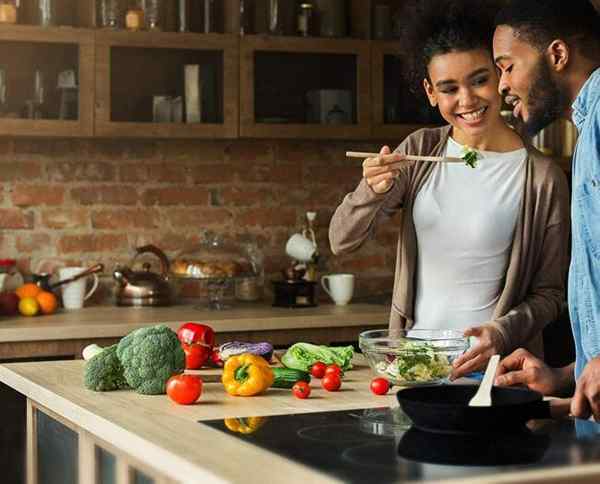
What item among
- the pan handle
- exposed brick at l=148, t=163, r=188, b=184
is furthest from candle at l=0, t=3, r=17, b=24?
the pan handle

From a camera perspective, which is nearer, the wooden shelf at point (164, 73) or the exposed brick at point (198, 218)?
the wooden shelf at point (164, 73)

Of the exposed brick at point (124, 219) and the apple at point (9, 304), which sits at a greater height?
the exposed brick at point (124, 219)

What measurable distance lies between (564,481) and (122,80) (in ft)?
11.8

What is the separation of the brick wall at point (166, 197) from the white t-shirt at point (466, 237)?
6.84 ft

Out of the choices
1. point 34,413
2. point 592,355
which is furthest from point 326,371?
point 34,413

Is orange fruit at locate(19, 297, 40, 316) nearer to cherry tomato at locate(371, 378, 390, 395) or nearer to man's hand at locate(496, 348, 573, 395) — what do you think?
cherry tomato at locate(371, 378, 390, 395)

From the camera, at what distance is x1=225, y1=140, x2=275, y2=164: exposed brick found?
5.55m

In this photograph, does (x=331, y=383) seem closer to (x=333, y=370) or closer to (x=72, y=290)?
(x=333, y=370)

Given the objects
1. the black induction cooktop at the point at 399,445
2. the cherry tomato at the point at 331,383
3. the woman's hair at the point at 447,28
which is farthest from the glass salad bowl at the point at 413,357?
the woman's hair at the point at 447,28

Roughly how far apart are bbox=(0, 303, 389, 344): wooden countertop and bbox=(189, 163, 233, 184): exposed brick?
64 cm

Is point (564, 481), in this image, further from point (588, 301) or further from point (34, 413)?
point (34, 413)

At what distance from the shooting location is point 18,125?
16.0 ft

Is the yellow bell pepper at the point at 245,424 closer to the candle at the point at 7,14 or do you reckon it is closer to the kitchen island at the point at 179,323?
the kitchen island at the point at 179,323

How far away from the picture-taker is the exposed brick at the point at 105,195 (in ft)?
17.5
